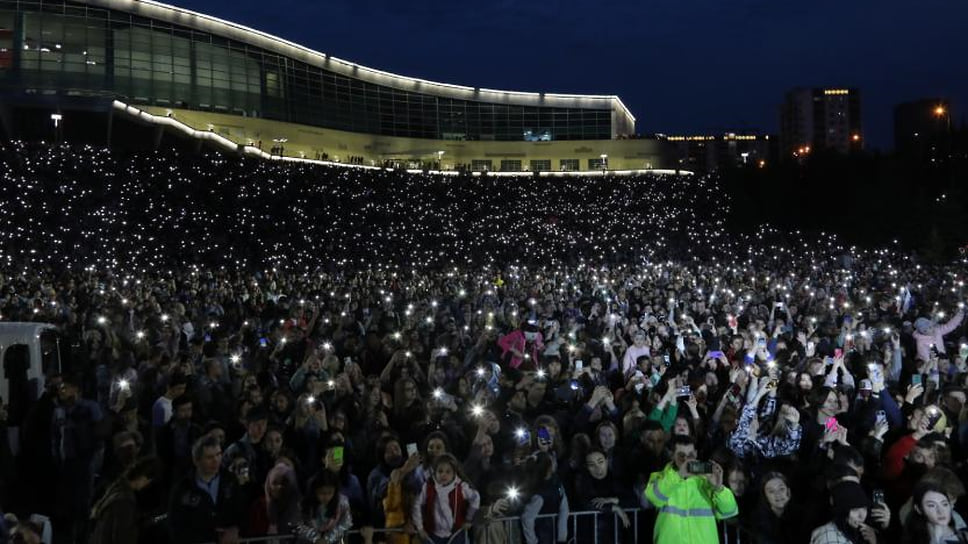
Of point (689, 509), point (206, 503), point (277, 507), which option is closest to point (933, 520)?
point (689, 509)

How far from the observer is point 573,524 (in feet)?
19.3

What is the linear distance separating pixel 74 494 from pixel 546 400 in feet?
14.4

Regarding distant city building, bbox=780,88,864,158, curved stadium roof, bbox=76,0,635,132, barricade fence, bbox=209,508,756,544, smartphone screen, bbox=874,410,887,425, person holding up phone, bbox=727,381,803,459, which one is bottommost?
barricade fence, bbox=209,508,756,544

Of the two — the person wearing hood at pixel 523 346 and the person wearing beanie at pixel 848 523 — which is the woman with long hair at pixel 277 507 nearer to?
the person wearing beanie at pixel 848 523

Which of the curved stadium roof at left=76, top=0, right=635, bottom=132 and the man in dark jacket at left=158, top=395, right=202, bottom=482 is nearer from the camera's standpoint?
the man in dark jacket at left=158, top=395, right=202, bottom=482

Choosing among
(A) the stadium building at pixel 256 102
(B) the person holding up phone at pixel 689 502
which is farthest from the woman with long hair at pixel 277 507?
(A) the stadium building at pixel 256 102

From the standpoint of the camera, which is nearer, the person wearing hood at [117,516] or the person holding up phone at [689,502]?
the person wearing hood at [117,516]

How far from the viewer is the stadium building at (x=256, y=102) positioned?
42.3 meters

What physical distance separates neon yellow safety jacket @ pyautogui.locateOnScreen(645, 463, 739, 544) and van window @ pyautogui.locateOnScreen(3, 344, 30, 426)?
25.3 feet

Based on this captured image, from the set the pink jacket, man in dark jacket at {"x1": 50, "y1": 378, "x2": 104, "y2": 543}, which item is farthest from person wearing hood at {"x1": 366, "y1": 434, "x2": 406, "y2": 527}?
the pink jacket

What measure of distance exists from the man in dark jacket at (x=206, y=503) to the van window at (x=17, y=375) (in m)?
5.19

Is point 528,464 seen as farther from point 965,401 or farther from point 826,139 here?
point 826,139

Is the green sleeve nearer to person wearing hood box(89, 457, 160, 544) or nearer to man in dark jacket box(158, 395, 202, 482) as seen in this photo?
man in dark jacket box(158, 395, 202, 482)

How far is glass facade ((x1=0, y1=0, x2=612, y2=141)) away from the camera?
42875 millimetres
